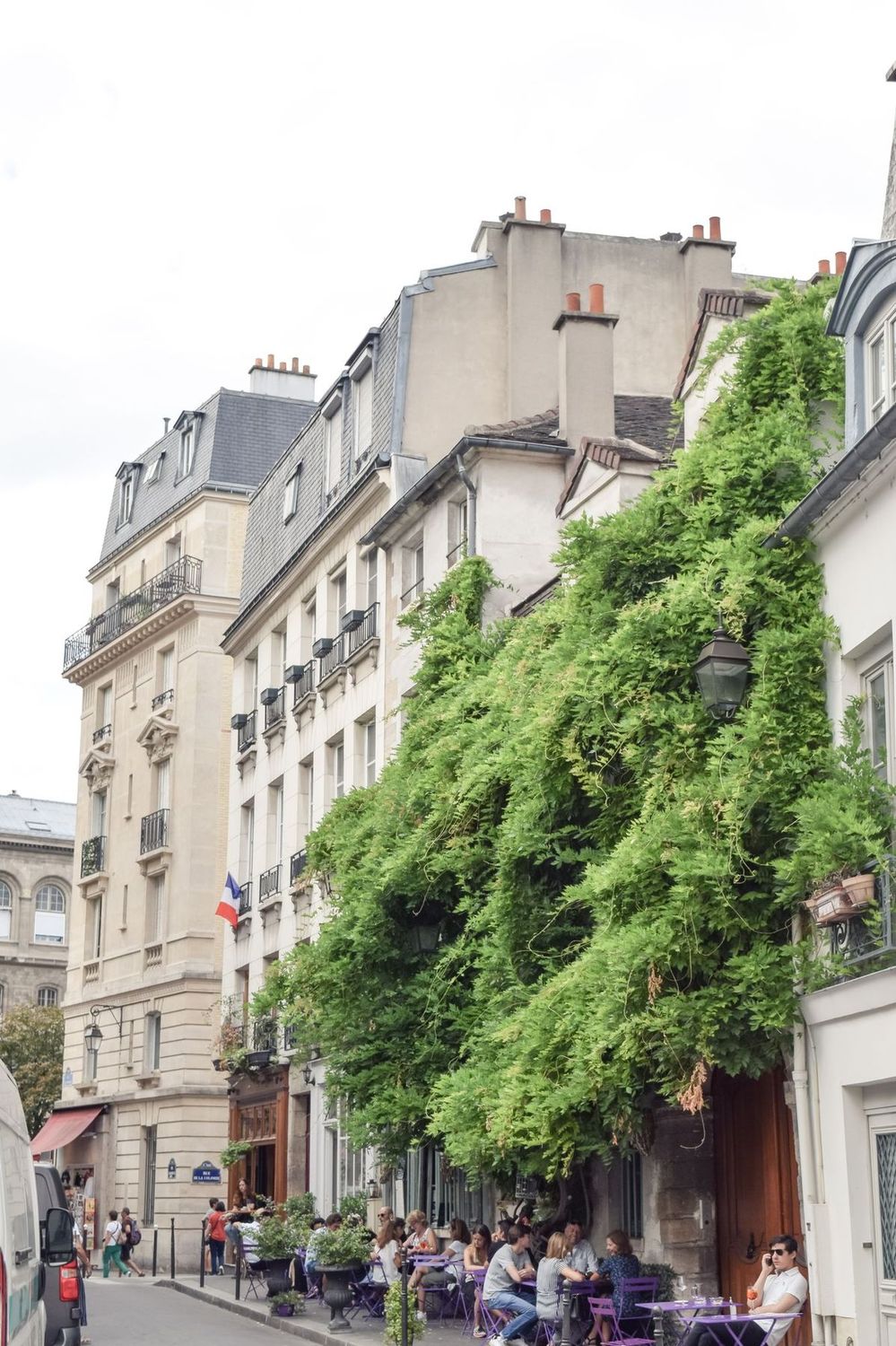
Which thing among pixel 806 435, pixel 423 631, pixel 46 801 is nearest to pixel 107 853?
pixel 423 631

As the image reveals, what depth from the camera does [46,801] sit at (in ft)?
261

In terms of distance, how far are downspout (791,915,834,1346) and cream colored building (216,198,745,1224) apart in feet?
25.5

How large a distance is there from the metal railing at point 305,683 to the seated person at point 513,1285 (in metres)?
15.7

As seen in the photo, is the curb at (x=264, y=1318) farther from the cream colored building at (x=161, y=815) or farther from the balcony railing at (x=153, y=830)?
the balcony railing at (x=153, y=830)

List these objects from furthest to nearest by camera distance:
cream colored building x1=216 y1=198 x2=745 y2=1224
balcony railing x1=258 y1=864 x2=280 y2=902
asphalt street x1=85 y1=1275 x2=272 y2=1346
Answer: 1. balcony railing x1=258 y1=864 x2=280 y2=902
2. cream colored building x1=216 y1=198 x2=745 y2=1224
3. asphalt street x1=85 y1=1275 x2=272 y2=1346

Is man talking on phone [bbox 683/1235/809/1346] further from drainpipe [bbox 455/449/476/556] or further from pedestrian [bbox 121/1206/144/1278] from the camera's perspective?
pedestrian [bbox 121/1206/144/1278]

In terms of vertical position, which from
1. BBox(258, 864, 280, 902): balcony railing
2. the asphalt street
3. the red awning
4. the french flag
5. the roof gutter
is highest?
BBox(258, 864, 280, 902): balcony railing

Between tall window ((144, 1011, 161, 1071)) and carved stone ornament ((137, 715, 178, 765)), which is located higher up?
carved stone ornament ((137, 715, 178, 765))

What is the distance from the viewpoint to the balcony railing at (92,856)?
143 ft

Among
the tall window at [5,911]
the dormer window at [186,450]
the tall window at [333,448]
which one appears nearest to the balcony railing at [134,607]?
the dormer window at [186,450]

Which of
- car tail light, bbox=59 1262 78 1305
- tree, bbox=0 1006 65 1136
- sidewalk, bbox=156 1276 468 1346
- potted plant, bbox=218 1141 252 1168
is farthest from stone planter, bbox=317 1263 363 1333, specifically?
tree, bbox=0 1006 65 1136

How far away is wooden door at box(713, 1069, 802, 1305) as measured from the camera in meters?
14.1

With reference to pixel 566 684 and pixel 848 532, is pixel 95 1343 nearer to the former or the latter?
pixel 566 684

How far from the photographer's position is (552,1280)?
15.4 meters
